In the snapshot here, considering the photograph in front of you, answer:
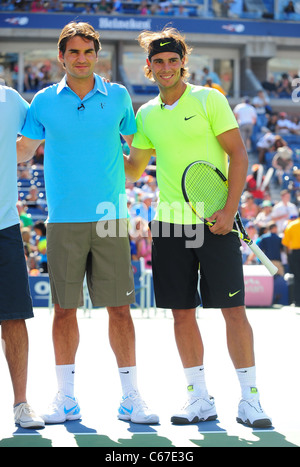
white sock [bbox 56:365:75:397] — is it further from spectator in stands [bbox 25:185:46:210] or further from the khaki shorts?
spectator in stands [bbox 25:185:46:210]

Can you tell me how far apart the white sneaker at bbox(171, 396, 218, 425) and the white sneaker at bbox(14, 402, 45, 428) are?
0.75m

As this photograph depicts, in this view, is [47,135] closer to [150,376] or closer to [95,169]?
[95,169]

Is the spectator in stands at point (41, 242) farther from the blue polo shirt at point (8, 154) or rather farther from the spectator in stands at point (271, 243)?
the blue polo shirt at point (8, 154)

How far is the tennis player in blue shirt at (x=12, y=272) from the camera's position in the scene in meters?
4.24

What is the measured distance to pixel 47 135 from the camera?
4414 mm

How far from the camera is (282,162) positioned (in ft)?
65.9

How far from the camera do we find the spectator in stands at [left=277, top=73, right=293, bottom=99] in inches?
1178

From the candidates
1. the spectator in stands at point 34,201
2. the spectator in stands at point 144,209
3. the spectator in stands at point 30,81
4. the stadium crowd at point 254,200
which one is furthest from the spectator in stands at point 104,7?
the spectator in stands at point 144,209

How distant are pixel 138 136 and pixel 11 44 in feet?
88.9

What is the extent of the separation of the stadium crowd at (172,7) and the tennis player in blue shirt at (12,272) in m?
25.7

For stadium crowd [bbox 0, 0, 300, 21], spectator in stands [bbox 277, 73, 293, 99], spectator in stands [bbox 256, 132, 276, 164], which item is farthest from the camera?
spectator in stands [bbox 277, 73, 293, 99]

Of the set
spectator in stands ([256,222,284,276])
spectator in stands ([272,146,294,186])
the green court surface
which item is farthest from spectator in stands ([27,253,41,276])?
spectator in stands ([272,146,294,186])

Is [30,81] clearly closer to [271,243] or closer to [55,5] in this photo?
[55,5]

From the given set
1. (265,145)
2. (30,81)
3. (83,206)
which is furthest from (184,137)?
(30,81)
